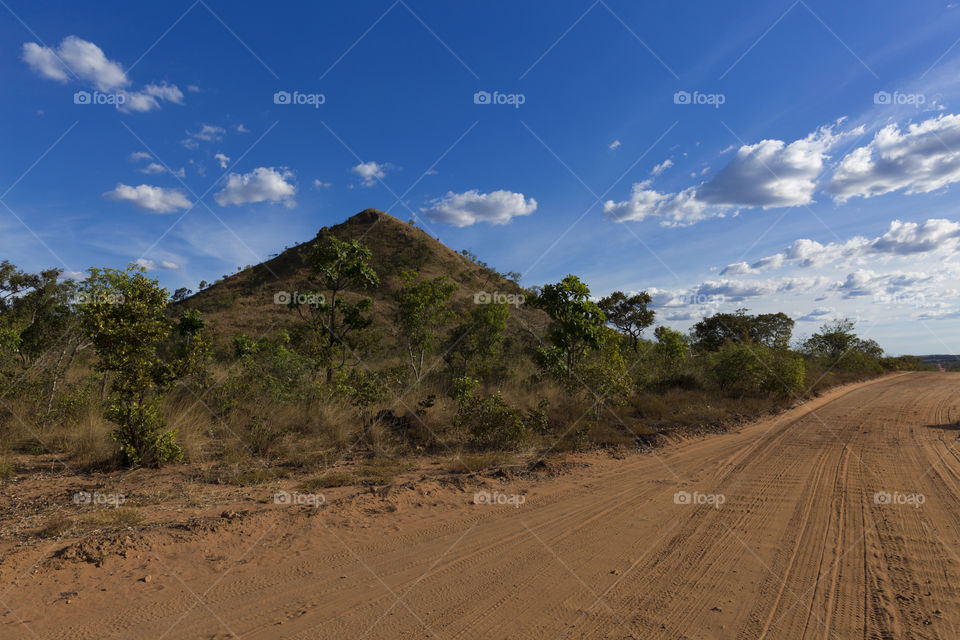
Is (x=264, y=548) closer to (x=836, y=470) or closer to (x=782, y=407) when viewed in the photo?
(x=836, y=470)

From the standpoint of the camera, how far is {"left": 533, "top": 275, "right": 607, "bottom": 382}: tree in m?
12.4

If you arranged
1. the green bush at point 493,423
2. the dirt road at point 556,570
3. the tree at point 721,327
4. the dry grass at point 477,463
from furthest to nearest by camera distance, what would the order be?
the tree at point 721,327 < the green bush at point 493,423 < the dry grass at point 477,463 < the dirt road at point 556,570

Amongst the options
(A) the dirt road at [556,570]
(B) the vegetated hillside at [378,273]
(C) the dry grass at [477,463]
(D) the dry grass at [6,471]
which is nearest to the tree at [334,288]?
Answer: (C) the dry grass at [477,463]

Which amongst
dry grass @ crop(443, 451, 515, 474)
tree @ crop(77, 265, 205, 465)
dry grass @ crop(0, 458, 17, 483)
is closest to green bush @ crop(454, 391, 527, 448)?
dry grass @ crop(443, 451, 515, 474)

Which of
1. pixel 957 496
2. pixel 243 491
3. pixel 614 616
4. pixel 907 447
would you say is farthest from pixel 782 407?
pixel 243 491

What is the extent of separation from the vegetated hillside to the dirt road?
30026 mm

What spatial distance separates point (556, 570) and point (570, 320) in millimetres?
8643

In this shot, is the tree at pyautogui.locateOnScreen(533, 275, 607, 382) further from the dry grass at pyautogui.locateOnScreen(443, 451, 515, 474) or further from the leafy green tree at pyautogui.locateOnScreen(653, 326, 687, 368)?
the leafy green tree at pyautogui.locateOnScreen(653, 326, 687, 368)

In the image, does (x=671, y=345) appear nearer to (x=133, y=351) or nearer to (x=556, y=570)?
(x=556, y=570)

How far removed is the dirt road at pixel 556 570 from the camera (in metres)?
3.54

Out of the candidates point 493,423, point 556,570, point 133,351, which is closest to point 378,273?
point 493,423

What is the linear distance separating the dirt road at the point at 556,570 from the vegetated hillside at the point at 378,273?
98.5 ft

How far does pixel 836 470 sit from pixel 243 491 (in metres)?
9.79

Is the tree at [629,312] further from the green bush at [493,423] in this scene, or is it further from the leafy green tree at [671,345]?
the green bush at [493,423]
